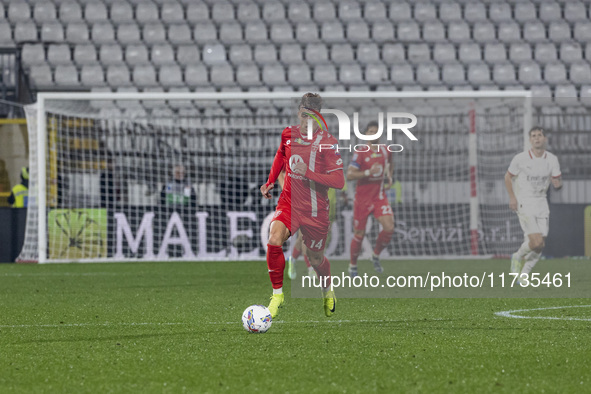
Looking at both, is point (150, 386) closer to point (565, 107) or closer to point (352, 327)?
point (352, 327)

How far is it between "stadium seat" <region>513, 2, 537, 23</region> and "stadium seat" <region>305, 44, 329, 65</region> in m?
4.80

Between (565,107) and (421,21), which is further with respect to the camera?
(421,21)

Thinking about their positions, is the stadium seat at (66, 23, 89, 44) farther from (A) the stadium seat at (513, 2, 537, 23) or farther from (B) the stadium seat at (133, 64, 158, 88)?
(A) the stadium seat at (513, 2, 537, 23)

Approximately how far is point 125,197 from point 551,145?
7846 millimetres

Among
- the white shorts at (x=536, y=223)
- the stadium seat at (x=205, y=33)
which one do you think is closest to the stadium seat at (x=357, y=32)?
the stadium seat at (x=205, y=33)

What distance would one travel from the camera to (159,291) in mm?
9219

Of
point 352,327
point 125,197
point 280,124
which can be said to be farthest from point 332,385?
point 280,124

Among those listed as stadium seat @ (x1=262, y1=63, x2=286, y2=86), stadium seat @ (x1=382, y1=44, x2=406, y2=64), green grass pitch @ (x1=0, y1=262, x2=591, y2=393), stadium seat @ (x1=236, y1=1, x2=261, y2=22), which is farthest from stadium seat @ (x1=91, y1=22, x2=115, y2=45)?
green grass pitch @ (x1=0, y1=262, x2=591, y2=393)

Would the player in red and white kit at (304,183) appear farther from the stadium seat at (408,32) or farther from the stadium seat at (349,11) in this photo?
the stadium seat at (349,11)

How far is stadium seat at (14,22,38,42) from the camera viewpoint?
19172 millimetres

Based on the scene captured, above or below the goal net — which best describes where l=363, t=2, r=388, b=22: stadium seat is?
above

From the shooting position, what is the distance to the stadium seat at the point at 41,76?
59.5ft

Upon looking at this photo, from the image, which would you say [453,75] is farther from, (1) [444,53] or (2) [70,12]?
(2) [70,12]

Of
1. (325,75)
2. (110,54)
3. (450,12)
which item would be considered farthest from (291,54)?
(450,12)
